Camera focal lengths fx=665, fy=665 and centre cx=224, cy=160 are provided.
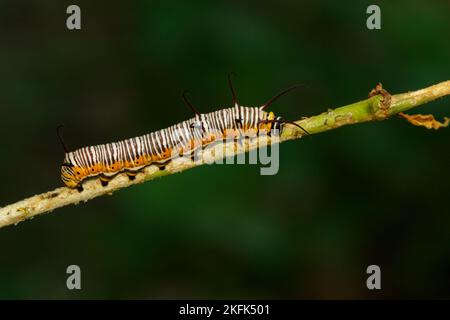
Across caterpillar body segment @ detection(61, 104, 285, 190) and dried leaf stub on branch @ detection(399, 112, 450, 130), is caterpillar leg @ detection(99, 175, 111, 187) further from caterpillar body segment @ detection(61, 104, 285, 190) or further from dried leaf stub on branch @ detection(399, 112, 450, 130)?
dried leaf stub on branch @ detection(399, 112, 450, 130)

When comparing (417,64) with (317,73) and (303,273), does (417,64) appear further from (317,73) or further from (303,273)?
(303,273)

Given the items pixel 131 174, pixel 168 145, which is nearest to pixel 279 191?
pixel 168 145

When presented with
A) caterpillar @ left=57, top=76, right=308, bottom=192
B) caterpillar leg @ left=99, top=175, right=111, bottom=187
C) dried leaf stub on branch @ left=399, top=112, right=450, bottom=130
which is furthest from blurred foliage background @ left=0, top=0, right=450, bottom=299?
dried leaf stub on branch @ left=399, top=112, right=450, bottom=130

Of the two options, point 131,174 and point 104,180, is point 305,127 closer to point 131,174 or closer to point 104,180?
point 131,174

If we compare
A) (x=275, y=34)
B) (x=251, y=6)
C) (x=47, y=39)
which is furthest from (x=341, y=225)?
(x=47, y=39)

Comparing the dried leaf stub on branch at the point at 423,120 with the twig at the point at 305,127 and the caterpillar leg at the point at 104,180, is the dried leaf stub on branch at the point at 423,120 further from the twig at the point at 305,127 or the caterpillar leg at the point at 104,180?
the caterpillar leg at the point at 104,180

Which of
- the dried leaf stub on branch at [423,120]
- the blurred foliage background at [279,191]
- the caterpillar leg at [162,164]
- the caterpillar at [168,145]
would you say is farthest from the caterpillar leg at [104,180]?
the blurred foliage background at [279,191]
